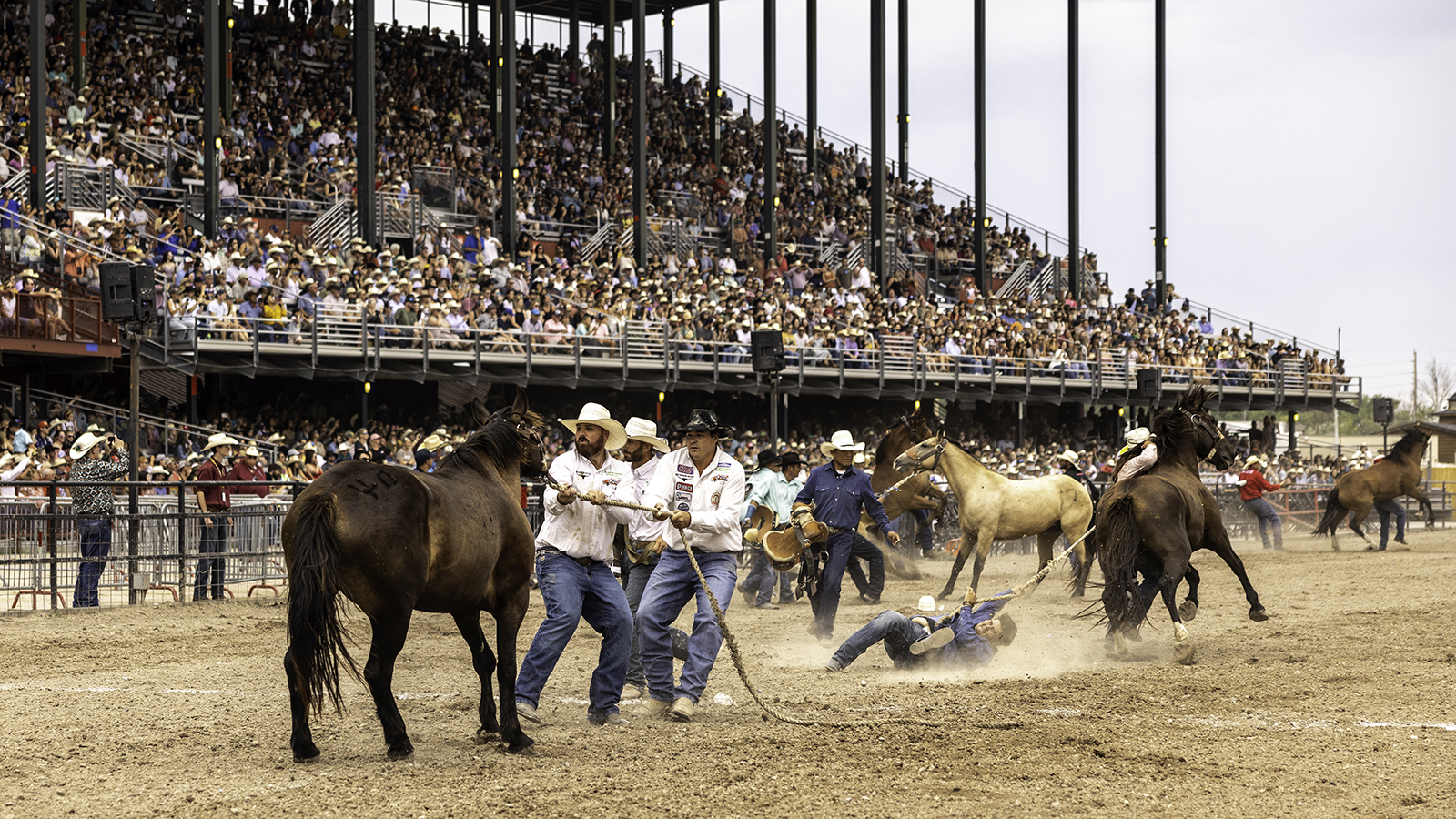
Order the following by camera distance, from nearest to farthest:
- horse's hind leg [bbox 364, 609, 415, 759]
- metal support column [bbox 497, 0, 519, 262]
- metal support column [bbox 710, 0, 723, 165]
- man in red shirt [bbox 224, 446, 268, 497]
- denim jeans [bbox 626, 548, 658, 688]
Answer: horse's hind leg [bbox 364, 609, 415, 759], denim jeans [bbox 626, 548, 658, 688], man in red shirt [bbox 224, 446, 268, 497], metal support column [bbox 497, 0, 519, 262], metal support column [bbox 710, 0, 723, 165]

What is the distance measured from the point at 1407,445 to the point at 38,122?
2229cm

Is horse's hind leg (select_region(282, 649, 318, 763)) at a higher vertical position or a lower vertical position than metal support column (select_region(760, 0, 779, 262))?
lower

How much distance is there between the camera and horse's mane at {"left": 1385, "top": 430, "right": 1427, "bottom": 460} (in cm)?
2230

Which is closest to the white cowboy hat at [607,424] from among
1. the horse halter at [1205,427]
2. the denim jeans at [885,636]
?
the denim jeans at [885,636]

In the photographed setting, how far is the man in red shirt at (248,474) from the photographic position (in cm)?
1534

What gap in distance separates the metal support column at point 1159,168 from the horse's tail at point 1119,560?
116 feet

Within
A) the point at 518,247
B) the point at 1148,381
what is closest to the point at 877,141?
the point at 1148,381

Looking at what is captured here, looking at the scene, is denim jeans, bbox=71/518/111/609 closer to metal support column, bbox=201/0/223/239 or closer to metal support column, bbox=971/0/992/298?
metal support column, bbox=201/0/223/239

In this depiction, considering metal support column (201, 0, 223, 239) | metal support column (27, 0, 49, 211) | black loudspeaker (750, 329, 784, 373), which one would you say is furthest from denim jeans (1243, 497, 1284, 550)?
metal support column (27, 0, 49, 211)

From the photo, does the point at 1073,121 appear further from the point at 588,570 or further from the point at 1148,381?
the point at 588,570

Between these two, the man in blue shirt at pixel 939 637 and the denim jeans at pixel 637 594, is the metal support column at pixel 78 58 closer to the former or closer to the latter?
the denim jeans at pixel 637 594

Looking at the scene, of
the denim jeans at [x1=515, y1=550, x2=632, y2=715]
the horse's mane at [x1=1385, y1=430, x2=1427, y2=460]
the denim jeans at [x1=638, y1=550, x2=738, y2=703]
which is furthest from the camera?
the horse's mane at [x1=1385, y1=430, x2=1427, y2=460]

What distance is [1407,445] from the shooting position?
881 inches

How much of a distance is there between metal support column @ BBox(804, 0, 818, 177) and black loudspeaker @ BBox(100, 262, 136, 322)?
29914mm
